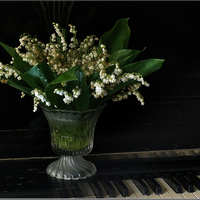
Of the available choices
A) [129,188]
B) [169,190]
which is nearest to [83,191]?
[129,188]

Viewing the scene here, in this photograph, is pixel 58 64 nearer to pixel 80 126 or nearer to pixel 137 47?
pixel 80 126

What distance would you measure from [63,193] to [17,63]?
39cm

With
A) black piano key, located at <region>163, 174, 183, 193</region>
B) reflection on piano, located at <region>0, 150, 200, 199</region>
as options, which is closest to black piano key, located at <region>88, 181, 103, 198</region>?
reflection on piano, located at <region>0, 150, 200, 199</region>

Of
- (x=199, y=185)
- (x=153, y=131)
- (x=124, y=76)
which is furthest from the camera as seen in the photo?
(x=153, y=131)

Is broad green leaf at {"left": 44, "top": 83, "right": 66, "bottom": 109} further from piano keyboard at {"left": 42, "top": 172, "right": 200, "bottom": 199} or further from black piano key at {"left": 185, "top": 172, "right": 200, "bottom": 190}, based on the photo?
black piano key at {"left": 185, "top": 172, "right": 200, "bottom": 190}

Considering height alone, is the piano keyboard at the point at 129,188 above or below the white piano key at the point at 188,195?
above

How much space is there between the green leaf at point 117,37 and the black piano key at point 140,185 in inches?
15.8

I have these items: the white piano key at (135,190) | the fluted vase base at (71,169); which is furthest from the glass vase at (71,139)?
the white piano key at (135,190)

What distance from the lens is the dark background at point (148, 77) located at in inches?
44.7

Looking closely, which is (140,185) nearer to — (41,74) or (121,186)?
(121,186)

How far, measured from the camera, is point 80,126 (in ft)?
3.27

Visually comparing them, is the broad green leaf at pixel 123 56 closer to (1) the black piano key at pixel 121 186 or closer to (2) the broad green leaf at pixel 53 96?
(2) the broad green leaf at pixel 53 96

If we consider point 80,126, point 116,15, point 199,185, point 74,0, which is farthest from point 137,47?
point 199,185

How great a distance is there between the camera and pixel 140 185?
1035 millimetres
